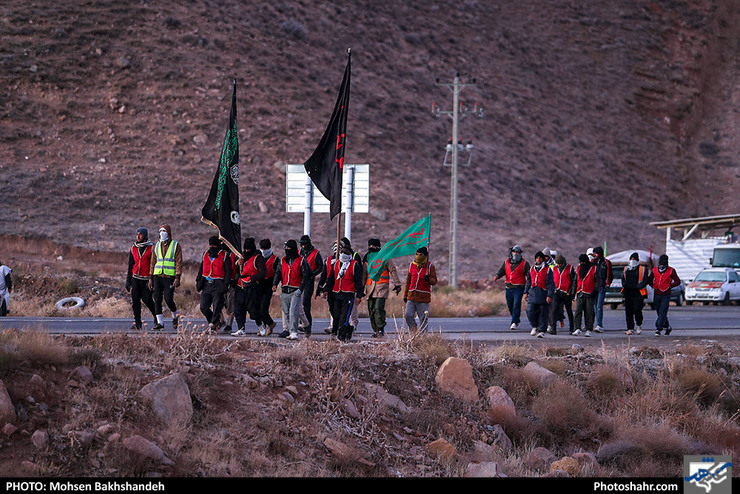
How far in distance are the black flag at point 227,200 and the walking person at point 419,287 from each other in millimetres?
3136

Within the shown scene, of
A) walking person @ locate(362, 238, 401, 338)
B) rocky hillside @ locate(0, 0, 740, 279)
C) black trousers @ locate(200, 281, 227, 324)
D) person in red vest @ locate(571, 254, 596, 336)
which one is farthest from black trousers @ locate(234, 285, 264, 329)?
rocky hillside @ locate(0, 0, 740, 279)

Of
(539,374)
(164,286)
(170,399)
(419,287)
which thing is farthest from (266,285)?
(170,399)

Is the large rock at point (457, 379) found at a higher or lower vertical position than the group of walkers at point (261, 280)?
lower

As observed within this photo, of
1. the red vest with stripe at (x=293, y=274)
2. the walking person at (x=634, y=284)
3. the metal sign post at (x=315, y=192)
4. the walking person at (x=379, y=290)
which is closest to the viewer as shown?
the red vest with stripe at (x=293, y=274)

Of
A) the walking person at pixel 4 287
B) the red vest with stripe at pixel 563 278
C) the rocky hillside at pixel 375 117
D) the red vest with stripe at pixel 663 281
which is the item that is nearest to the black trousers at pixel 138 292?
the walking person at pixel 4 287

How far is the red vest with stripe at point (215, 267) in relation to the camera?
52.1 ft

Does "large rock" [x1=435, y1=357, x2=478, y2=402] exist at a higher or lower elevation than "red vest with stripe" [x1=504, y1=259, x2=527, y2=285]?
lower

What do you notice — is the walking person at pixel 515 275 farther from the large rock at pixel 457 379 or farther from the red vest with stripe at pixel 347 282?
the large rock at pixel 457 379

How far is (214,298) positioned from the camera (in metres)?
16.0

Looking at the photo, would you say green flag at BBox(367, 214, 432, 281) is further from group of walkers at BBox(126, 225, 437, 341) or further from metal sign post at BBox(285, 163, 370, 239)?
metal sign post at BBox(285, 163, 370, 239)

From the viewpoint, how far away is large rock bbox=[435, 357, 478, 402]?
44.1 feet

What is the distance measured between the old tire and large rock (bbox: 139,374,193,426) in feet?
48.3

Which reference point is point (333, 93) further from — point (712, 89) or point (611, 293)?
point (712, 89)

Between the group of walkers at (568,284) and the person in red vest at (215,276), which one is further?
the group of walkers at (568,284)
